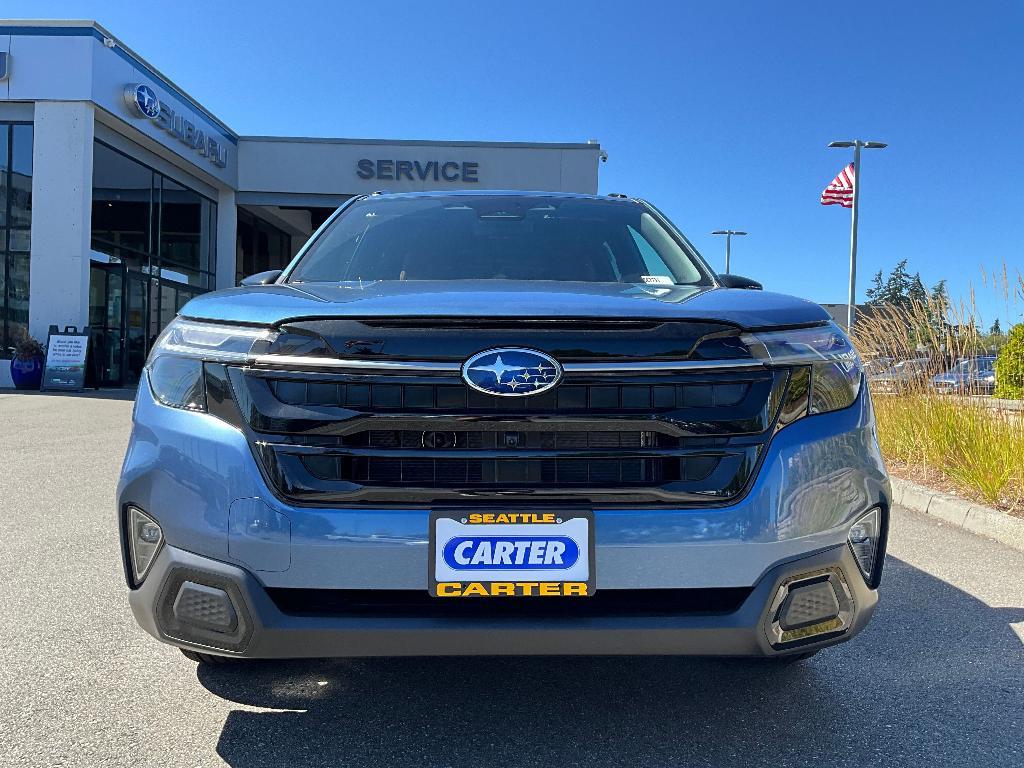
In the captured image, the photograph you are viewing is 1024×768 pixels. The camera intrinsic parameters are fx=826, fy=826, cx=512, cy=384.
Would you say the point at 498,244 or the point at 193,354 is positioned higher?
the point at 498,244

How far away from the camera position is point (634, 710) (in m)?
2.28

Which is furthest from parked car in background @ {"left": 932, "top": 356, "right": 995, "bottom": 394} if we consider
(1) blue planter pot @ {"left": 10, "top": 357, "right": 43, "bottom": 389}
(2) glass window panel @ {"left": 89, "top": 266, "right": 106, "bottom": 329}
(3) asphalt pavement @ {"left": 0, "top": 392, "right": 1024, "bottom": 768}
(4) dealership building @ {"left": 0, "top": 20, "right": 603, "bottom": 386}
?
(2) glass window panel @ {"left": 89, "top": 266, "right": 106, "bottom": 329}

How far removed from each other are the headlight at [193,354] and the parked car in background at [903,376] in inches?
232

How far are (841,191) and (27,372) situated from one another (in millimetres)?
17620

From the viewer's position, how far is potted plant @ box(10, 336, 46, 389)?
1505 centimetres

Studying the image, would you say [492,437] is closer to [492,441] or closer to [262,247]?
[492,441]

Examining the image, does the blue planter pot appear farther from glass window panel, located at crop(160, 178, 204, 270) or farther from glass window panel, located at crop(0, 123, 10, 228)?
glass window panel, located at crop(160, 178, 204, 270)

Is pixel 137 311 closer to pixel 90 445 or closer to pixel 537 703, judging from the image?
pixel 90 445

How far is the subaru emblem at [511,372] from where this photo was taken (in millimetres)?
1783

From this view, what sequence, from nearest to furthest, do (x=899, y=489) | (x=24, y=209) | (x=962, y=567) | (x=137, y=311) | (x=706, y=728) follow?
(x=706, y=728), (x=962, y=567), (x=899, y=489), (x=24, y=209), (x=137, y=311)

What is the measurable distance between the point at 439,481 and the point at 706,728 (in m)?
1.04

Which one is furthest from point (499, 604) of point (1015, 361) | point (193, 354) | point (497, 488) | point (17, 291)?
point (17, 291)

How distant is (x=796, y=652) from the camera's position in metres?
1.88

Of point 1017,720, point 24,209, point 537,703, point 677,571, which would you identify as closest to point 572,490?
point 677,571
